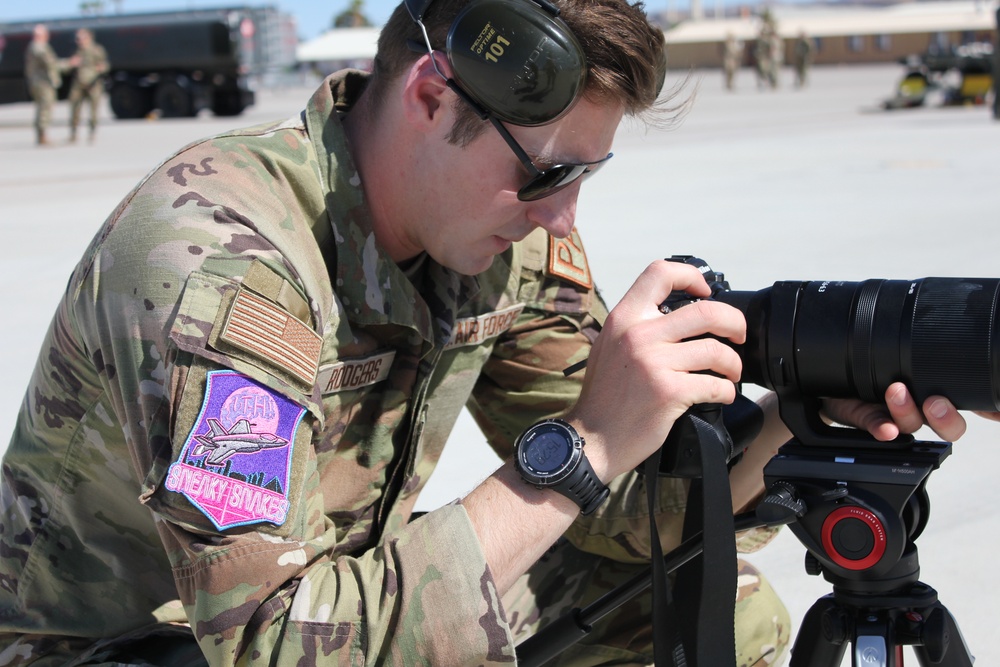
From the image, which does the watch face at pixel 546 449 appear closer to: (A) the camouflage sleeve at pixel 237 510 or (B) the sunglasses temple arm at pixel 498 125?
(A) the camouflage sleeve at pixel 237 510

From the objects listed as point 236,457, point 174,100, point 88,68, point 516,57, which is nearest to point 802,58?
point 174,100

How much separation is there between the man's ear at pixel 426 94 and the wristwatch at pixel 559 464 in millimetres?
499

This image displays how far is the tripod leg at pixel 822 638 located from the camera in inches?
63.1

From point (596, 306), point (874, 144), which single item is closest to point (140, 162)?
point (874, 144)

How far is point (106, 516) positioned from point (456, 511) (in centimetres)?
60

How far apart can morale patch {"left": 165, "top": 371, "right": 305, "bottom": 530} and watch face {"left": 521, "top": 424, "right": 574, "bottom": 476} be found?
1.02ft

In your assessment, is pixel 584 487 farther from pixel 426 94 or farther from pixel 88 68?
pixel 88 68

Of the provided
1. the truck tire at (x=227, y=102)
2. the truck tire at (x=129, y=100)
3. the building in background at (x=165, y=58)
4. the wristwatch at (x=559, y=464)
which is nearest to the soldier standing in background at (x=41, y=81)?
the building in background at (x=165, y=58)

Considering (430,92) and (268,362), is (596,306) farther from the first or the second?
(268,362)

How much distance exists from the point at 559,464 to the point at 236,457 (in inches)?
16.3

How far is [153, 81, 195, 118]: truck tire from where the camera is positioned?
2278cm

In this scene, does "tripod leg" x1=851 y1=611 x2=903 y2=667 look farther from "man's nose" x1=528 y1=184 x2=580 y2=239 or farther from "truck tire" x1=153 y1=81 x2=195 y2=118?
"truck tire" x1=153 y1=81 x2=195 y2=118

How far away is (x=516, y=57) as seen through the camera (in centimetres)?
157

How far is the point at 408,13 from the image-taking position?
1750 millimetres
